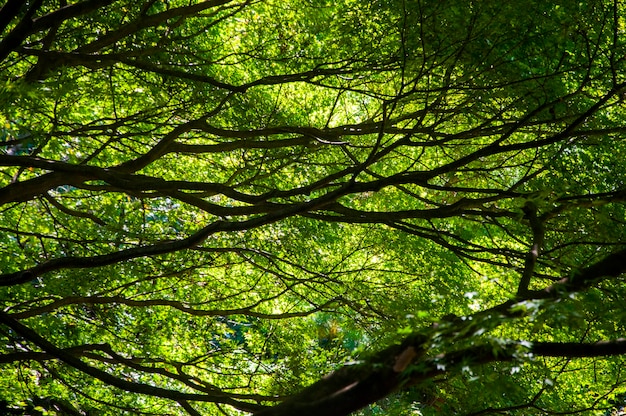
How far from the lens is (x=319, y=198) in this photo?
3287mm

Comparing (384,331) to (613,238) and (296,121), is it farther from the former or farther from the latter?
(296,121)

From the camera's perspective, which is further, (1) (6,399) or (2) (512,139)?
(1) (6,399)

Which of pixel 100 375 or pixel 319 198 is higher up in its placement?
pixel 319 198

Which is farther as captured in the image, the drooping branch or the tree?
the drooping branch

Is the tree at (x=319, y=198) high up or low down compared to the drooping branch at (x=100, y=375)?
up

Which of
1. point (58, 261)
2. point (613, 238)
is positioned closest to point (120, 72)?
point (58, 261)

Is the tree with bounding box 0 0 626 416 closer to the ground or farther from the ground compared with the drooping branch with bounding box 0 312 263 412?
farther from the ground

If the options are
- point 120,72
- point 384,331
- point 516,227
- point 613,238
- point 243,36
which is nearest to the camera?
point 613,238

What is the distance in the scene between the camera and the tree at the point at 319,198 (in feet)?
10.8

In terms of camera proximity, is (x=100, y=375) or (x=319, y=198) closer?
(x=319, y=198)

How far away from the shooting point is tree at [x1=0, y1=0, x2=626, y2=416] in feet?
10.8

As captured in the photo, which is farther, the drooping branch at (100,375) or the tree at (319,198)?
the drooping branch at (100,375)

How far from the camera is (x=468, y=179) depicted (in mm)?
5508

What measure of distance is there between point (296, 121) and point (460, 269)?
2373mm
